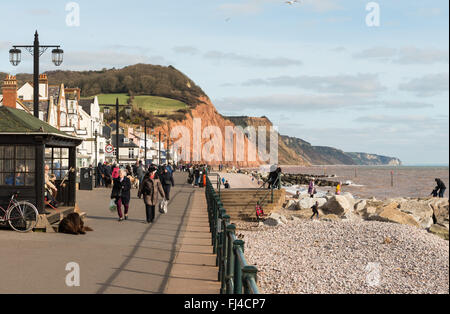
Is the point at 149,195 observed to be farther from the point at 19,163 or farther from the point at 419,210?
the point at 419,210

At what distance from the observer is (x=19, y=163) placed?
13.9 metres

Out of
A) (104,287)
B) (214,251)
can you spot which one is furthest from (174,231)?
(104,287)

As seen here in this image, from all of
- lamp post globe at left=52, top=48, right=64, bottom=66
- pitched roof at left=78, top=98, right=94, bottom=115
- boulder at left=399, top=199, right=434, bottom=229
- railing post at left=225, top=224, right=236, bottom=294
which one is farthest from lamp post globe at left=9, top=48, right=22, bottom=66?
pitched roof at left=78, top=98, right=94, bottom=115

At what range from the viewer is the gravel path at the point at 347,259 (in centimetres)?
1562

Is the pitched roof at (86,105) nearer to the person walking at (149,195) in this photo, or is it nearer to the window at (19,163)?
the person walking at (149,195)

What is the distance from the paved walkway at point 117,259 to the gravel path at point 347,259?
3.46 metres

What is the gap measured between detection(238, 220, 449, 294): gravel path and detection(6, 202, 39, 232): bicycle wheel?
251 inches

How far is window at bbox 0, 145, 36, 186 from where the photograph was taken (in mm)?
13828

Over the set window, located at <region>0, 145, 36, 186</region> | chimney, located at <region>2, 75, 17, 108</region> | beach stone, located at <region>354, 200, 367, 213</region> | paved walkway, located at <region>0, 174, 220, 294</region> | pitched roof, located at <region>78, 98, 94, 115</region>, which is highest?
pitched roof, located at <region>78, 98, 94, 115</region>

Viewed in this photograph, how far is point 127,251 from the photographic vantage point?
1123 cm

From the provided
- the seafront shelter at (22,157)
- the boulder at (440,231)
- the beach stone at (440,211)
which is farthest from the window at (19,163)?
the beach stone at (440,211)

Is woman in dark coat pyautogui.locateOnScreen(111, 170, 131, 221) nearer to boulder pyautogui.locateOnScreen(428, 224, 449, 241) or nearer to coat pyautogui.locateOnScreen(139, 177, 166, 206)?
coat pyautogui.locateOnScreen(139, 177, 166, 206)

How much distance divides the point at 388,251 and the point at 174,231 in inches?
399
